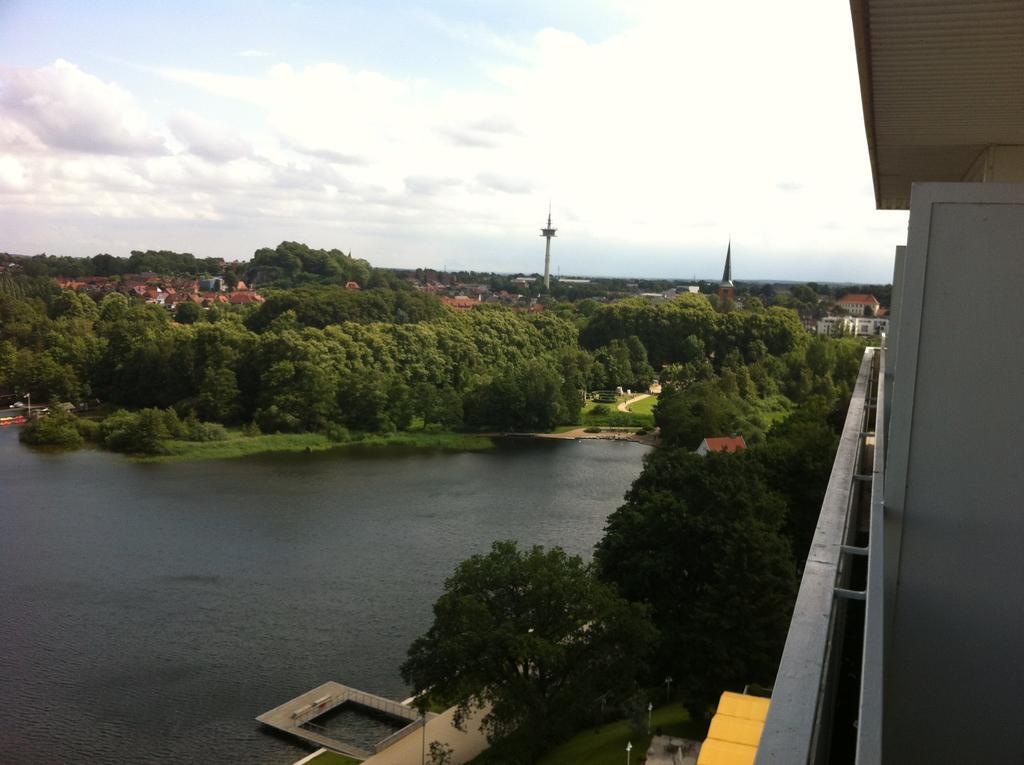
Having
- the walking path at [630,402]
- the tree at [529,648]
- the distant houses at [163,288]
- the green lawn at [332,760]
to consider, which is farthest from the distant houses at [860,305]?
the green lawn at [332,760]

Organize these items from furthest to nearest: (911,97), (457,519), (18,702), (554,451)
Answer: (554,451)
(457,519)
(18,702)
(911,97)

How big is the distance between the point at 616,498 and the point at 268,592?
499 centimetres

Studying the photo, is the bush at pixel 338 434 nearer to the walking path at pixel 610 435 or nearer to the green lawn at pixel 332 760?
the walking path at pixel 610 435

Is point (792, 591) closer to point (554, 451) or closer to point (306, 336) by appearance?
point (554, 451)

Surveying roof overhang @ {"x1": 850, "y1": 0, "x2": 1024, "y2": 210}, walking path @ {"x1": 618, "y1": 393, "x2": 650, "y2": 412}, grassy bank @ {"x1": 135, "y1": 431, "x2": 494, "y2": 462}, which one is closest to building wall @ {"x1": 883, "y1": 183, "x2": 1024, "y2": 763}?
roof overhang @ {"x1": 850, "y1": 0, "x2": 1024, "y2": 210}

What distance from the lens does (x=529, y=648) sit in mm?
4512

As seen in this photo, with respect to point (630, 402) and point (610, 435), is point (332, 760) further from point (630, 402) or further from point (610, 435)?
point (630, 402)

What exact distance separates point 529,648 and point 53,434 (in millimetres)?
12099

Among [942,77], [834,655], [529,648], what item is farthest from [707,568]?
[834,655]

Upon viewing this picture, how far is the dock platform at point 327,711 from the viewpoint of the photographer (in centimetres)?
537

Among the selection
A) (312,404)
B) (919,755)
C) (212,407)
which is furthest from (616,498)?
(919,755)

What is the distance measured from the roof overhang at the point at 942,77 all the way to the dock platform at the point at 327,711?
4488mm

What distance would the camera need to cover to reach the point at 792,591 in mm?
5172

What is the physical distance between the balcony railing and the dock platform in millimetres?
4233
